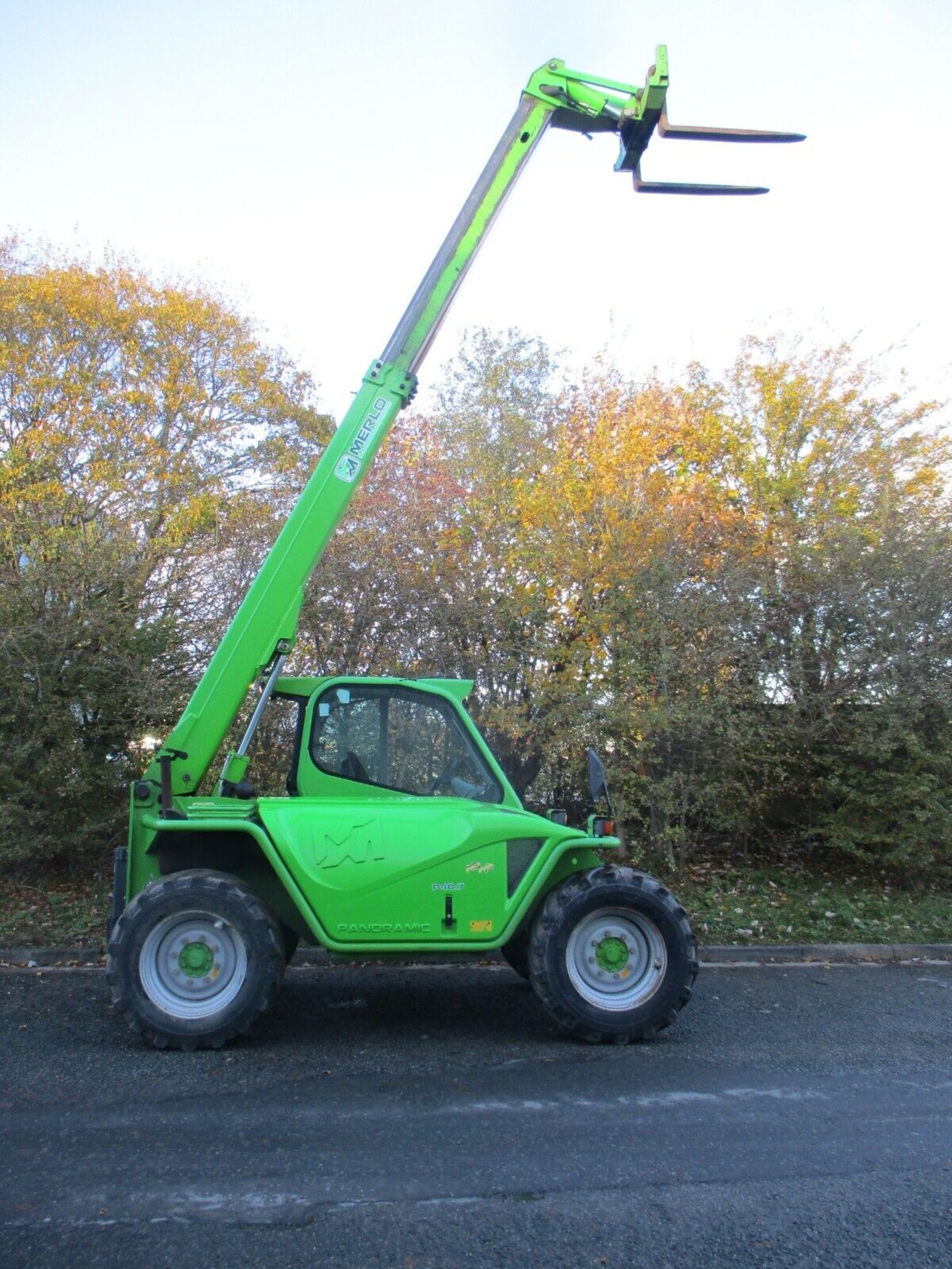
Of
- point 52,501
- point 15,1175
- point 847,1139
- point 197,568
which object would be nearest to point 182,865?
point 15,1175

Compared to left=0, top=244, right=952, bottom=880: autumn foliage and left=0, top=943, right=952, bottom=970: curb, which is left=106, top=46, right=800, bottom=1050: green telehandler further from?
left=0, top=244, right=952, bottom=880: autumn foliage

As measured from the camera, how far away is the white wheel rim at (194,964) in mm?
5480

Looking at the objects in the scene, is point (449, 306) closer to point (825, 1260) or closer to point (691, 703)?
point (691, 703)

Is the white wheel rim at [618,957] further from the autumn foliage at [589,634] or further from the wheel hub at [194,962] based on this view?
the autumn foliage at [589,634]

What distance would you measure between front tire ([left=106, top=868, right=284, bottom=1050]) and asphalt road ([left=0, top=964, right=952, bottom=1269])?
0.20m

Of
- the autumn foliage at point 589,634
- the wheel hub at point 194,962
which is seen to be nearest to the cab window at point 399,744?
the wheel hub at point 194,962

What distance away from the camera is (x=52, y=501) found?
37.0 feet

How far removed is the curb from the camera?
25.3 feet

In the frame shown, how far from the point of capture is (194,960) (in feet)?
18.2

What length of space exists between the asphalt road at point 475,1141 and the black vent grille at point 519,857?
1.00m

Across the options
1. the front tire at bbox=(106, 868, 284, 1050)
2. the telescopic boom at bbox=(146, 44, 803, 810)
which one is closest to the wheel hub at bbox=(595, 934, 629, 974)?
the front tire at bbox=(106, 868, 284, 1050)

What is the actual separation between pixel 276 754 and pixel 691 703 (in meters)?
4.24

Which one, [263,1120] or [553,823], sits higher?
[553,823]

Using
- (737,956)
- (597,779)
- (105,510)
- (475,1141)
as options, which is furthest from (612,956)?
(105,510)
